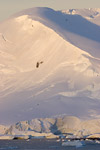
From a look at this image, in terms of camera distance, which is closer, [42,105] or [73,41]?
[42,105]

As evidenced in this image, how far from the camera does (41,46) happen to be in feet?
639

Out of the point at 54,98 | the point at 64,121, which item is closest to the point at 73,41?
the point at 54,98

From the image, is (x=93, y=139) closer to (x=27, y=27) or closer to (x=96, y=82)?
(x=96, y=82)

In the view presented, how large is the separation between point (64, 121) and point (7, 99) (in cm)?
3953

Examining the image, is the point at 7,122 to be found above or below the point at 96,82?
below

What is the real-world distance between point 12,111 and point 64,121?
38748 millimetres

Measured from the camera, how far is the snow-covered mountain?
7032 inches

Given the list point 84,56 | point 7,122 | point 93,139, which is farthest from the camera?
point 84,56

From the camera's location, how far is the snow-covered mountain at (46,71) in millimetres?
178625

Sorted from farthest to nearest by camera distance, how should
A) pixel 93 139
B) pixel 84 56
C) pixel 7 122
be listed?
pixel 84 56 → pixel 7 122 → pixel 93 139

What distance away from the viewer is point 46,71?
189 metres

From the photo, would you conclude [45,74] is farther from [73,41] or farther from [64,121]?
[64,121]

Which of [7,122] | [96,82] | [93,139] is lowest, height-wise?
[93,139]

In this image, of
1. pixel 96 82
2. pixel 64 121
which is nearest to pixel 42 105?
pixel 96 82
